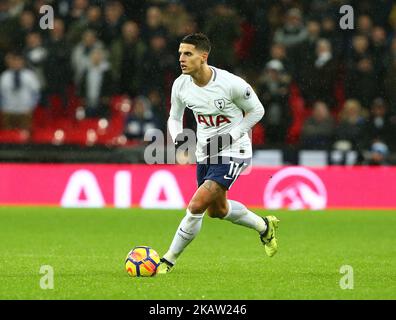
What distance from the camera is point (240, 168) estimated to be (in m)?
9.45

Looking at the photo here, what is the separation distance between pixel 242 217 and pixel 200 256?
118 cm

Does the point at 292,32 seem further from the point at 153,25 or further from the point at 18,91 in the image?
the point at 18,91

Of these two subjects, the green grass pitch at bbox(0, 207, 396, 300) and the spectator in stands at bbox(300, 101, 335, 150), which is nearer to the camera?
the green grass pitch at bbox(0, 207, 396, 300)

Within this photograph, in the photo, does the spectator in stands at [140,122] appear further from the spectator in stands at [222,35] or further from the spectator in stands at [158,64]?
the spectator in stands at [222,35]

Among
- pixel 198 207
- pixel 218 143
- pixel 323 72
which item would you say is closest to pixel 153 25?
pixel 323 72

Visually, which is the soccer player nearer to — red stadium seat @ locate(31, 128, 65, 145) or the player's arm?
the player's arm

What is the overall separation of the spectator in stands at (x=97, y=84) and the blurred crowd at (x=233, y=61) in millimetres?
17

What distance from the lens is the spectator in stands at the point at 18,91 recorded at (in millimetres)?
17953

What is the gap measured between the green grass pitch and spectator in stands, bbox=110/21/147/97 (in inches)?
107

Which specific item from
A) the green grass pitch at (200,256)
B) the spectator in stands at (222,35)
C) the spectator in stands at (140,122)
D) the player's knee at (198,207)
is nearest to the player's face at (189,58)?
the player's knee at (198,207)

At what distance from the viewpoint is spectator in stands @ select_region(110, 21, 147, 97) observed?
700 inches

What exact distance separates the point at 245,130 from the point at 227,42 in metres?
8.57

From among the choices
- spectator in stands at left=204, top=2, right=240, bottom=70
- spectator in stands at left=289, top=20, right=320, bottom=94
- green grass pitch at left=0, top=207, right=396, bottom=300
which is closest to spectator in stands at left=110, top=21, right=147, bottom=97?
spectator in stands at left=204, top=2, right=240, bottom=70

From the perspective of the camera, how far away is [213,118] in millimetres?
9461
